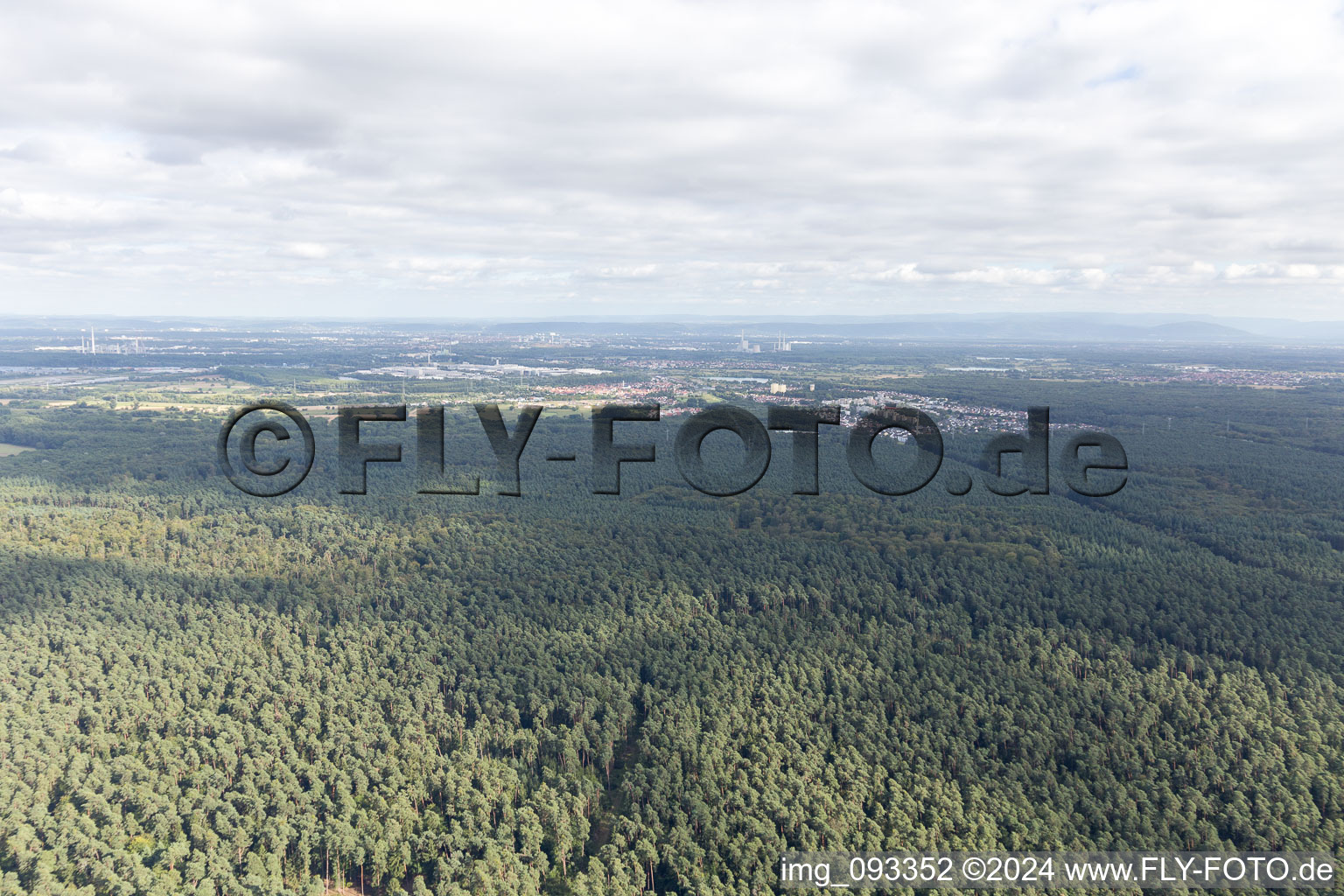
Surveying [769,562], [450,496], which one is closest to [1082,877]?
[769,562]

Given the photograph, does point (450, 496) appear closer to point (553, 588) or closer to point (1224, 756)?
point (553, 588)

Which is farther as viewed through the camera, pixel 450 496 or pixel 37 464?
pixel 37 464

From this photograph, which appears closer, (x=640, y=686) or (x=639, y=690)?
(x=639, y=690)

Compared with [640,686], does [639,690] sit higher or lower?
lower
